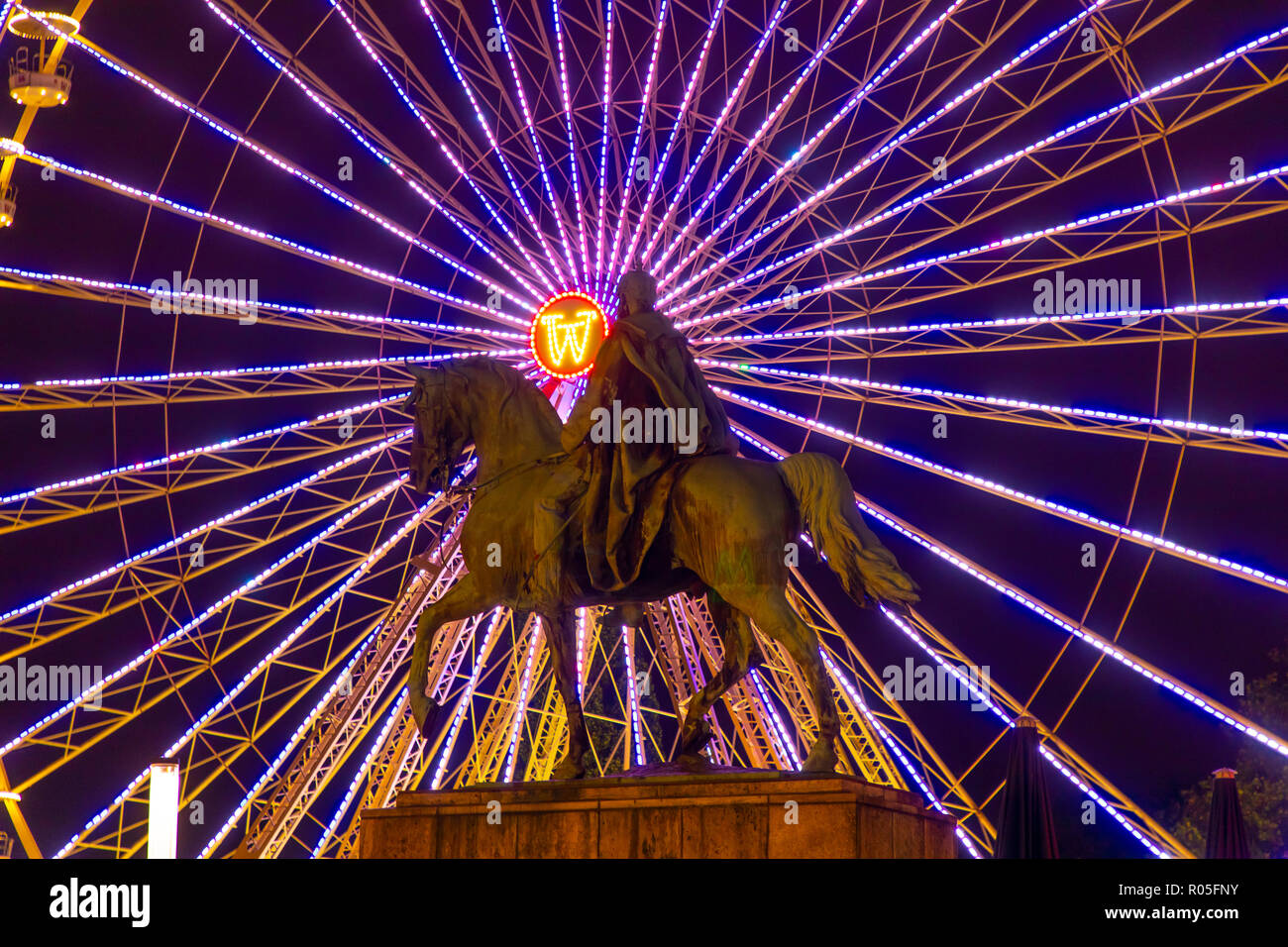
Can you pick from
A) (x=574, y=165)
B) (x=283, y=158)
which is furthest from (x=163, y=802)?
(x=574, y=165)

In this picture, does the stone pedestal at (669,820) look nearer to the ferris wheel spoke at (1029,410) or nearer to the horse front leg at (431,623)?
the horse front leg at (431,623)

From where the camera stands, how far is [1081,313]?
21.1 meters

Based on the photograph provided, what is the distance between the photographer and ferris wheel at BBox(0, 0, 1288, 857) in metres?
22.4

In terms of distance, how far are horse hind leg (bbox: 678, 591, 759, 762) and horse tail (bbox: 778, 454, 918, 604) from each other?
786 mm

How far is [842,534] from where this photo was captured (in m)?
10.8

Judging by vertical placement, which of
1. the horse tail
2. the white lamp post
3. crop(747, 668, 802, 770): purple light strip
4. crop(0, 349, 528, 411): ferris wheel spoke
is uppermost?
crop(0, 349, 528, 411): ferris wheel spoke

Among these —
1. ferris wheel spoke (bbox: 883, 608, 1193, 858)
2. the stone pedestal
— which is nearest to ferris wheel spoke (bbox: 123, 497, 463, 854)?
ferris wheel spoke (bbox: 883, 608, 1193, 858)

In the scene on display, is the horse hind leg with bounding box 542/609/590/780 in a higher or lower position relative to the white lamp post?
higher

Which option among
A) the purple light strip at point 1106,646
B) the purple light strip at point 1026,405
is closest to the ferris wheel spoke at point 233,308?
the purple light strip at point 1026,405

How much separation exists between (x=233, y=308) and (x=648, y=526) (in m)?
12.5

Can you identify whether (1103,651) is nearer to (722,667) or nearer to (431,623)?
(722,667)

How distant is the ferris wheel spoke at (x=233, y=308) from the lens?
850 inches

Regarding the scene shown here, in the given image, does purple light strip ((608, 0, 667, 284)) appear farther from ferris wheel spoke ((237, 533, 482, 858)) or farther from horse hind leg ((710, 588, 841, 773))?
horse hind leg ((710, 588, 841, 773))
